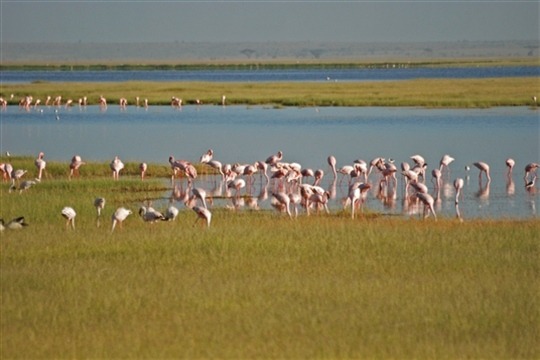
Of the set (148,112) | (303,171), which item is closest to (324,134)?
(303,171)

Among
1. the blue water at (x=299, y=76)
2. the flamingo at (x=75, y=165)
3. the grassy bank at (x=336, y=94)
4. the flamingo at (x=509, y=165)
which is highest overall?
the blue water at (x=299, y=76)

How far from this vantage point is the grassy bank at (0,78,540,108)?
157 ft

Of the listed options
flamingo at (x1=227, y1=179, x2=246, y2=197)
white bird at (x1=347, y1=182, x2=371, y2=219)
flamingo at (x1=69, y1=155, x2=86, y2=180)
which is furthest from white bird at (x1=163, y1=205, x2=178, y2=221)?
flamingo at (x1=69, y1=155, x2=86, y2=180)

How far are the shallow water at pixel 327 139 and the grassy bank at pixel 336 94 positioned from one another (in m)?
2.87

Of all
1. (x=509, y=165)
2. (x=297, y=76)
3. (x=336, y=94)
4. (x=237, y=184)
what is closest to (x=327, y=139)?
(x=509, y=165)

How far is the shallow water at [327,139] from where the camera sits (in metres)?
20.6

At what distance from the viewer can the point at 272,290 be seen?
11.1m

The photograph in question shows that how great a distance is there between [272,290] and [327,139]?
2105cm

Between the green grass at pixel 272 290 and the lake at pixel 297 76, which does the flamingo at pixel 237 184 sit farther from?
the lake at pixel 297 76

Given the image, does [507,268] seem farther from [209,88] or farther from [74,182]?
[209,88]

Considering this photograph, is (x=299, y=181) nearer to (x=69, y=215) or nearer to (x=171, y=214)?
(x=171, y=214)

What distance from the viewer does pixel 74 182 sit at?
20.1 m

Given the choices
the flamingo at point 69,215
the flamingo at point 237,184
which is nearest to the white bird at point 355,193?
the flamingo at point 237,184

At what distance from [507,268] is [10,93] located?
A: 5331 centimetres
